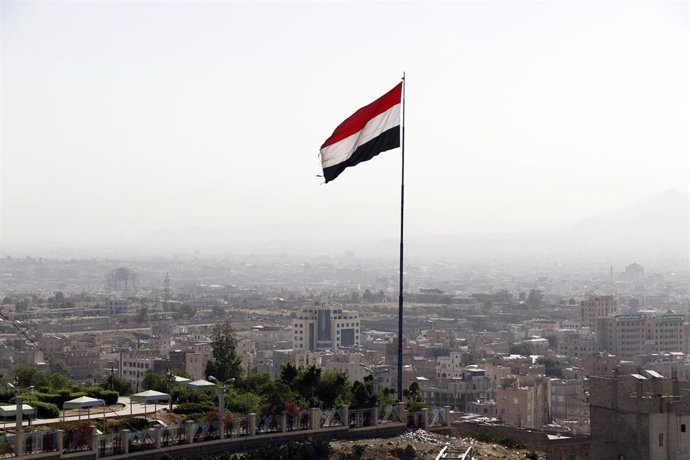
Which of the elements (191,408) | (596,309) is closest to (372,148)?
(191,408)

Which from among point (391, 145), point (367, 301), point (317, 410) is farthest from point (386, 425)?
point (367, 301)

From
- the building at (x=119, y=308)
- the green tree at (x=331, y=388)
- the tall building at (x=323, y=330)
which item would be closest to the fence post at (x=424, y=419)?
the green tree at (x=331, y=388)

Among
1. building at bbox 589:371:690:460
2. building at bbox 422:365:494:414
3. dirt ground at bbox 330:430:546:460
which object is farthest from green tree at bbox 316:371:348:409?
building at bbox 422:365:494:414

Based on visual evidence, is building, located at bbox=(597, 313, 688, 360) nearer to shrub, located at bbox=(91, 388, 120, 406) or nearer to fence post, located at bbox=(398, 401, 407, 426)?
fence post, located at bbox=(398, 401, 407, 426)

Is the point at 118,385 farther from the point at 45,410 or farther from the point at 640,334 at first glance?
the point at 640,334

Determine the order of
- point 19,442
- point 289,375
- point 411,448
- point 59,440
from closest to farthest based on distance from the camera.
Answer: point 19,442 < point 59,440 < point 411,448 < point 289,375

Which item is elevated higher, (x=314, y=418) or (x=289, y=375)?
(x=289, y=375)
